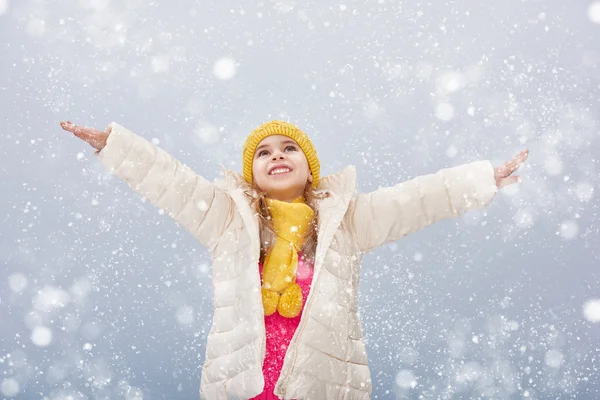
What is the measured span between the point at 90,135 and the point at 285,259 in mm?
954

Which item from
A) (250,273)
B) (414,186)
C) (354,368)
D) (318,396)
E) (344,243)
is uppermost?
(414,186)

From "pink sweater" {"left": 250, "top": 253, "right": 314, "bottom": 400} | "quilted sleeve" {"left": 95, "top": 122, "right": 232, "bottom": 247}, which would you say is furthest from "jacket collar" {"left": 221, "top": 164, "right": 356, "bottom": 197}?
"pink sweater" {"left": 250, "top": 253, "right": 314, "bottom": 400}

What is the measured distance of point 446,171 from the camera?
2.58m

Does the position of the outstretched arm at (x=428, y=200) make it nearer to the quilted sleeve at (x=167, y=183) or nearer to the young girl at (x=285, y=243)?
the young girl at (x=285, y=243)

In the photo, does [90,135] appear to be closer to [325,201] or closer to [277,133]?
[277,133]

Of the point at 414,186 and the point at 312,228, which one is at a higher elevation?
the point at 414,186

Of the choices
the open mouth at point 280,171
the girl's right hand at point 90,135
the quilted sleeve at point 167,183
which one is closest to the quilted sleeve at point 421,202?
the open mouth at point 280,171

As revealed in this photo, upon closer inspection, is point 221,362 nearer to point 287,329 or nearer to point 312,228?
point 287,329

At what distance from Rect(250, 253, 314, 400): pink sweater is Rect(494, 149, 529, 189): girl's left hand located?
929mm

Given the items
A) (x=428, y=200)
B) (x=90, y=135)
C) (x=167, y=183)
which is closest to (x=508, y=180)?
(x=428, y=200)

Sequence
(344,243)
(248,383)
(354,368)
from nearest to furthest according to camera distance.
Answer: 1. (248,383)
2. (354,368)
3. (344,243)

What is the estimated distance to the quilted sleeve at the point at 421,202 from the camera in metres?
2.52

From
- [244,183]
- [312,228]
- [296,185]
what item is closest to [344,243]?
[312,228]

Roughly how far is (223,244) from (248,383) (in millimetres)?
618
